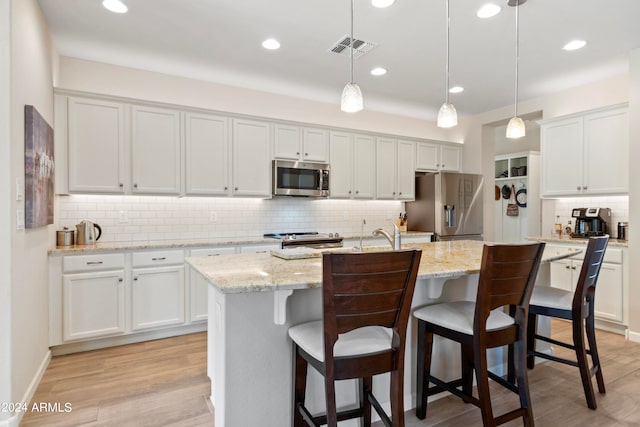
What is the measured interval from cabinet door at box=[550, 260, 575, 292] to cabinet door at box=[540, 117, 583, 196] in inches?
33.1

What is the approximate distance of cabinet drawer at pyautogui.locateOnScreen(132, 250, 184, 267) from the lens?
10.7 feet

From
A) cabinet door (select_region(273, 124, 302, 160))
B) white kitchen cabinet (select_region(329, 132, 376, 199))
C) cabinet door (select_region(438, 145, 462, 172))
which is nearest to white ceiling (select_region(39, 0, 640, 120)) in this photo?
cabinet door (select_region(273, 124, 302, 160))

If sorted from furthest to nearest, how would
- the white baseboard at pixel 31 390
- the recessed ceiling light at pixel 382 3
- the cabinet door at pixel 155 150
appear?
1. the cabinet door at pixel 155 150
2. the recessed ceiling light at pixel 382 3
3. the white baseboard at pixel 31 390

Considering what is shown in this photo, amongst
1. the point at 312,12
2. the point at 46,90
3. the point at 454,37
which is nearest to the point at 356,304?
the point at 312,12

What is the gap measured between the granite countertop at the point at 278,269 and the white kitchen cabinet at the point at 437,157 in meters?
2.96

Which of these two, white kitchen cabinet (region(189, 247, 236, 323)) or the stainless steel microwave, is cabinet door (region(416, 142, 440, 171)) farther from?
white kitchen cabinet (region(189, 247, 236, 323))

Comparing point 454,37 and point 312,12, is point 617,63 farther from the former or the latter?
point 312,12

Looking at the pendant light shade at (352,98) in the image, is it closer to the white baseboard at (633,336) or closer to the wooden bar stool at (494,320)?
the wooden bar stool at (494,320)

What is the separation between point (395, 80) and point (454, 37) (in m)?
1.11

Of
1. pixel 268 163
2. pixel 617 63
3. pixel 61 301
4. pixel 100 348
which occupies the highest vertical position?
pixel 617 63

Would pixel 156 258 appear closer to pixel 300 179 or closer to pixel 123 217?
pixel 123 217

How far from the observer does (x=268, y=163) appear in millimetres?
4113

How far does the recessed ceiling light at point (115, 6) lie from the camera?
8.51ft

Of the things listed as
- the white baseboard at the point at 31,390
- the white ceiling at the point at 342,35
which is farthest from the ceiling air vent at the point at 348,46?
the white baseboard at the point at 31,390
